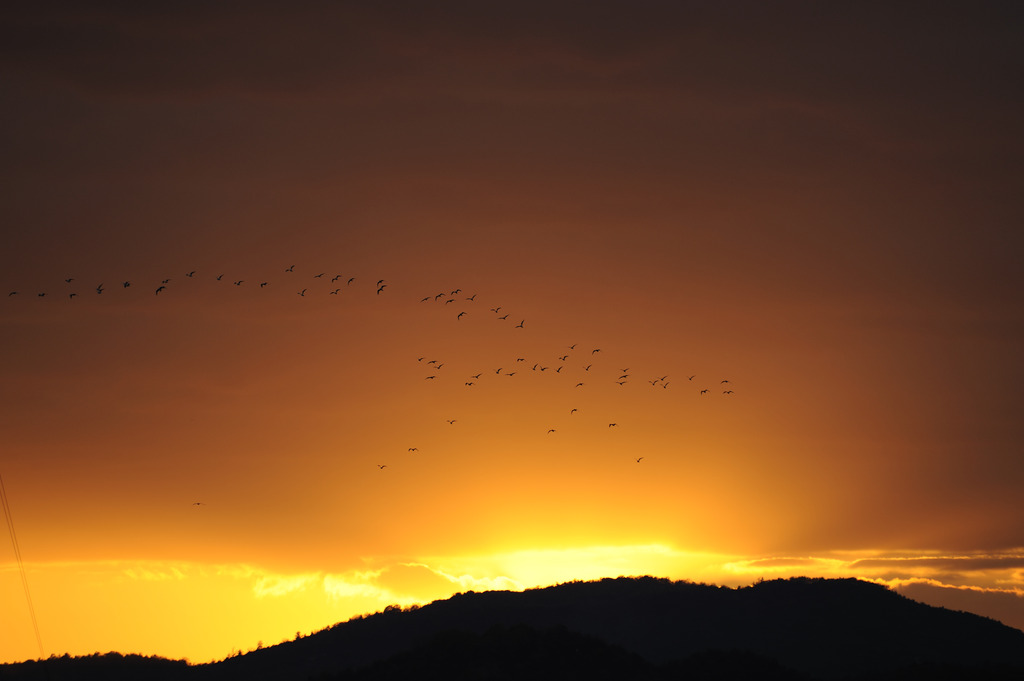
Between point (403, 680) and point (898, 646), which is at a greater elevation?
point (403, 680)

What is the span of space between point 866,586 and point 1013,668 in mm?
45385

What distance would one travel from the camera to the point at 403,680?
290 ft

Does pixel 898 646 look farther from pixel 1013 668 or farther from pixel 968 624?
pixel 1013 668

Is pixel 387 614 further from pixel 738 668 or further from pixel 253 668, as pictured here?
pixel 738 668

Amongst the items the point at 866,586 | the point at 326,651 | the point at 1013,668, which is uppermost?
the point at 326,651

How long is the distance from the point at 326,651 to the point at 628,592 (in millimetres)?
39811

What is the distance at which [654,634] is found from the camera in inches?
4685

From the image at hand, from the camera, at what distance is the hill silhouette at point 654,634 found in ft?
315

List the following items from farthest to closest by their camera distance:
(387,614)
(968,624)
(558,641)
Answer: (387,614) < (968,624) < (558,641)

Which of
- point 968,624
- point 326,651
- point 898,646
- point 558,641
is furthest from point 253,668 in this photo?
point 968,624

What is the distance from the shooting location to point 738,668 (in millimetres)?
89375

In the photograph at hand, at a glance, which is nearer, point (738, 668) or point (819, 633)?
point (738, 668)

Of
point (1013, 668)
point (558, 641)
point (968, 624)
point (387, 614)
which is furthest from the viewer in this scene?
point (387, 614)

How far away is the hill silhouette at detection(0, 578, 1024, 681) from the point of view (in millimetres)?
95875
